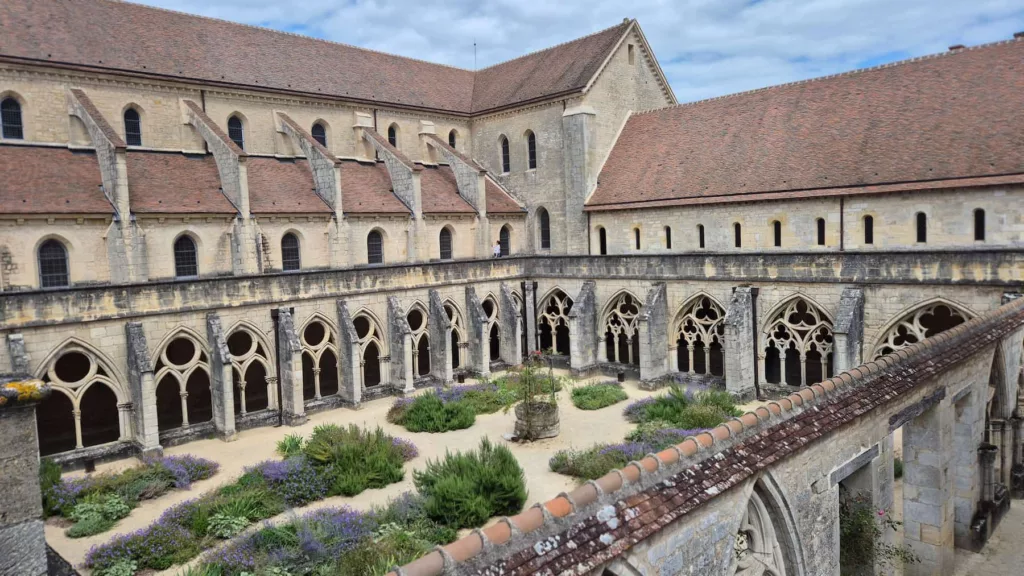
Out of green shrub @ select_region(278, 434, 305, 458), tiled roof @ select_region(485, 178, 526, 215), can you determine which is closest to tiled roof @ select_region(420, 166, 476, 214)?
tiled roof @ select_region(485, 178, 526, 215)

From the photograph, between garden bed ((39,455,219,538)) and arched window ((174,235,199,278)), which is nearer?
garden bed ((39,455,219,538))

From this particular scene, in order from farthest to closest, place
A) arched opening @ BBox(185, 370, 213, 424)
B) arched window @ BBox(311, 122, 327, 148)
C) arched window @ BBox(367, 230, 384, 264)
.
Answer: arched window @ BBox(311, 122, 327, 148), arched window @ BBox(367, 230, 384, 264), arched opening @ BBox(185, 370, 213, 424)

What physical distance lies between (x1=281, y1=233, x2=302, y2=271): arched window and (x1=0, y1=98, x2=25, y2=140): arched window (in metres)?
9.22

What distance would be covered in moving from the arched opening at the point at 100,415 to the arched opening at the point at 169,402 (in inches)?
49.6

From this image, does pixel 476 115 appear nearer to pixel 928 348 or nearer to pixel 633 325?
pixel 633 325

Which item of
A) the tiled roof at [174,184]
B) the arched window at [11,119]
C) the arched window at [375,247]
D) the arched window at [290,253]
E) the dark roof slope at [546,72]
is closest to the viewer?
the tiled roof at [174,184]

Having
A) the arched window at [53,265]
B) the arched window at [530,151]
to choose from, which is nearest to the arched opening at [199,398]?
the arched window at [53,265]

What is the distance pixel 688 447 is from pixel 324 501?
421 inches

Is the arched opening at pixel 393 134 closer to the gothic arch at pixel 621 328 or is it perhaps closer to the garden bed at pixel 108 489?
the gothic arch at pixel 621 328

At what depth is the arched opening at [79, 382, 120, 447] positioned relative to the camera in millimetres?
19031

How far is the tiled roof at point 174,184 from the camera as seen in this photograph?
2236cm

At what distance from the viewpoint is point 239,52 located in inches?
1152

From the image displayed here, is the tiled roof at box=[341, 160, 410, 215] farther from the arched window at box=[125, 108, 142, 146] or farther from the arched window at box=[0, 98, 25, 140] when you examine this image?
the arched window at box=[0, 98, 25, 140]

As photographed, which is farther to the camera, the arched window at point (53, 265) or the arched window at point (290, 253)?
the arched window at point (290, 253)
